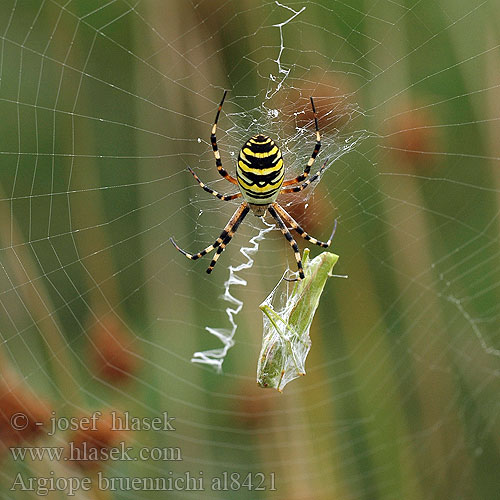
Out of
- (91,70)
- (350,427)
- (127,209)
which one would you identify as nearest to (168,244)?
(127,209)

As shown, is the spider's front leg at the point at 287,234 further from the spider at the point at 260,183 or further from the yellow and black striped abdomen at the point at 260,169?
the yellow and black striped abdomen at the point at 260,169

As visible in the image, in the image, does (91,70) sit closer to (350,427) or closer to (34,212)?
(34,212)
